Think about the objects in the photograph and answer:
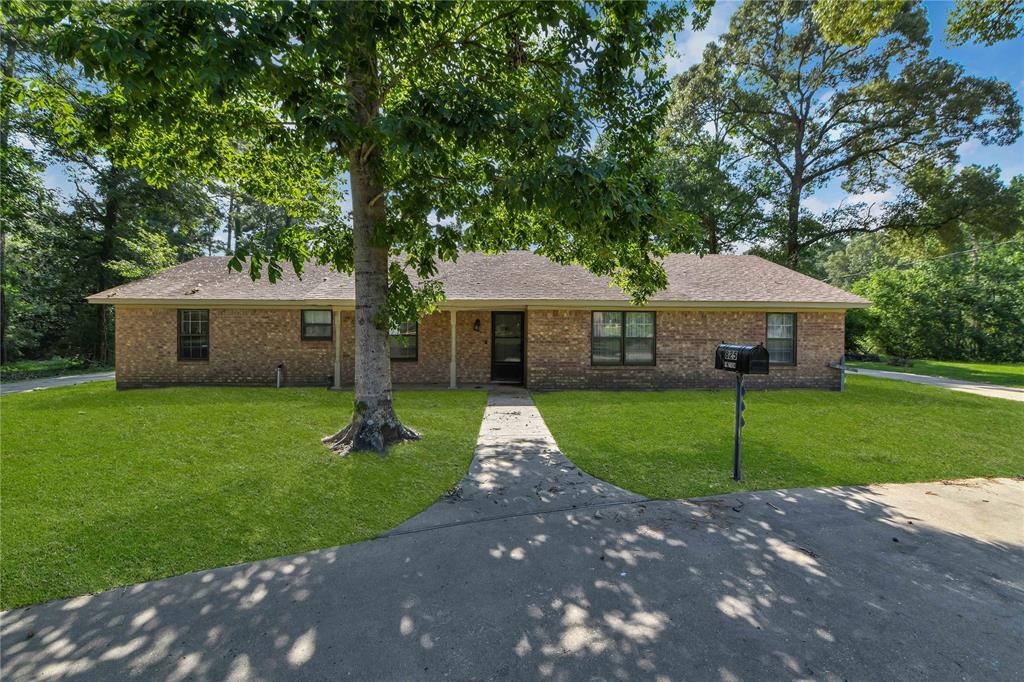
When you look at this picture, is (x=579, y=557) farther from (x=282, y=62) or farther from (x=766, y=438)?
(x=282, y=62)

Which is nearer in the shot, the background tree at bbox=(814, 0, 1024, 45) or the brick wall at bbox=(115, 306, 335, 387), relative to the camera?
the background tree at bbox=(814, 0, 1024, 45)

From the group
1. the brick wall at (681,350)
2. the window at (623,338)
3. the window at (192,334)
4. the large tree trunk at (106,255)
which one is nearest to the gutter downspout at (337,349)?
the window at (192,334)

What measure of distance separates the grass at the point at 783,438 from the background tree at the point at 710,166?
14203 millimetres

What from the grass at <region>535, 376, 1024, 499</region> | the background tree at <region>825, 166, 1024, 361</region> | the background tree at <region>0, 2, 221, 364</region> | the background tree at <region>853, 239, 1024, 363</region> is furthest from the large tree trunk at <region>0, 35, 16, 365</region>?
the background tree at <region>853, 239, 1024, 363</region>

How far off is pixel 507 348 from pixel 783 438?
23.6ft

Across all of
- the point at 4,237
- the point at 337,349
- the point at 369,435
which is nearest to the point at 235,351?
the point at 337,349

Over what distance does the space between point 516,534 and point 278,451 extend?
3.81 m

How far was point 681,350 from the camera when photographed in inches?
451

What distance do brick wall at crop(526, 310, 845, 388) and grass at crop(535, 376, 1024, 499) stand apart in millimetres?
904

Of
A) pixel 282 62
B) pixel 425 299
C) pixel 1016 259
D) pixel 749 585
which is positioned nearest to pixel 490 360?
pixel 425 299

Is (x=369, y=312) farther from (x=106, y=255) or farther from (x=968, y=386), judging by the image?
(x=106, y=255)

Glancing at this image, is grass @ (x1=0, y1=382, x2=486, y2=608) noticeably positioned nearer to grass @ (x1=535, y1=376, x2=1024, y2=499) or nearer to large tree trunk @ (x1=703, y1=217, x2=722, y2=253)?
grass @ (x1=535, y1=376, x2=1024, y2=499)

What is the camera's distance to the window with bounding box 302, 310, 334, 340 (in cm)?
1157

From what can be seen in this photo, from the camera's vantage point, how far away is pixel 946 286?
22.1m
